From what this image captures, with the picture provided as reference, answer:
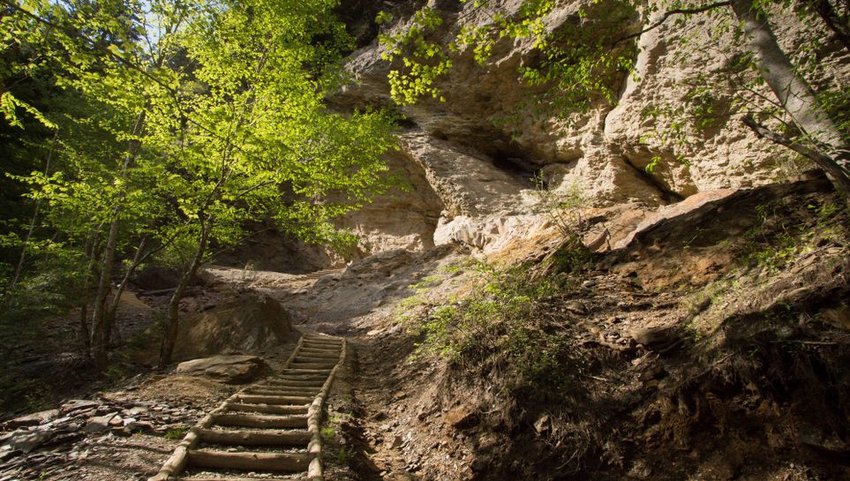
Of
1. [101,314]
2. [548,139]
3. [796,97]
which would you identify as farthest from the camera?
[548,139]

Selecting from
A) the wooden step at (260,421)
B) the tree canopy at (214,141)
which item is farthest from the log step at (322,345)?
the wooden step at (260,421)

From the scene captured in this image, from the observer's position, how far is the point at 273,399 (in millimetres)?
6660

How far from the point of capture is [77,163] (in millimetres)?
8656

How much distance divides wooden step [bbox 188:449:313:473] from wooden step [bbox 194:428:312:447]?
463mm

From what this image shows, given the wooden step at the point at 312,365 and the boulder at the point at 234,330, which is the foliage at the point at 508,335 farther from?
the boulder at the point at 234,330

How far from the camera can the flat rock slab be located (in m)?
7.70

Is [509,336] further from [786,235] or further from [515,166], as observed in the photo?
[515,166]

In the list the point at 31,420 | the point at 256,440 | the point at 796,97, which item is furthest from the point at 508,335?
the point at 31,420

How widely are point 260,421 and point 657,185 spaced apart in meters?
13.4

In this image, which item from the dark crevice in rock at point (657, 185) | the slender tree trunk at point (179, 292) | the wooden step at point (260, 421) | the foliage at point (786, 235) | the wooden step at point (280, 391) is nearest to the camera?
the foliage at point (786, 235)

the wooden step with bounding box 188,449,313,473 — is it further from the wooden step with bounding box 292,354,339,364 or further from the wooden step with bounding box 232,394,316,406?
the wooden step with bounding box 292,354,339,364

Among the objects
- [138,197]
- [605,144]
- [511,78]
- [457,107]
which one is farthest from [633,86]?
[138,197]

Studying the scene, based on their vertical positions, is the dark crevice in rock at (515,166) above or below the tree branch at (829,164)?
above

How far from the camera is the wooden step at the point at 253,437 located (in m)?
4.98
